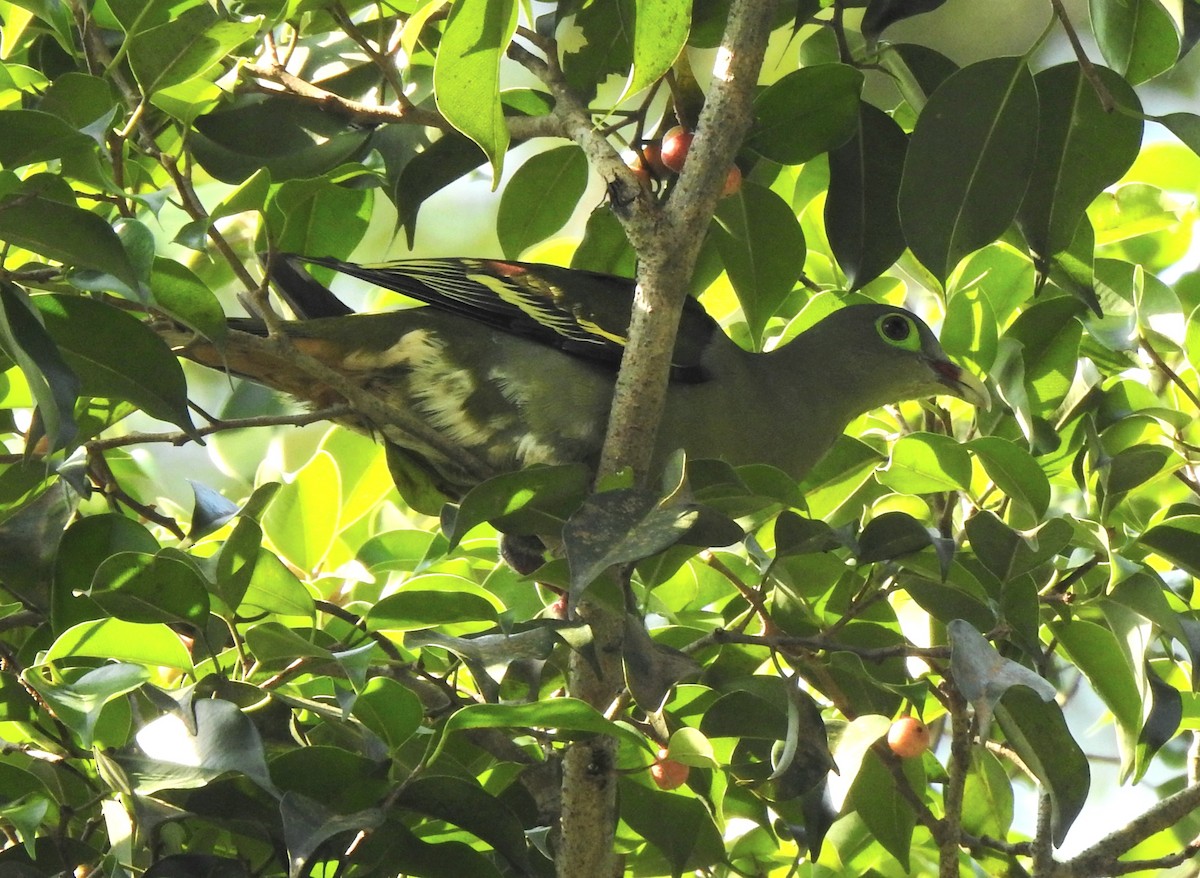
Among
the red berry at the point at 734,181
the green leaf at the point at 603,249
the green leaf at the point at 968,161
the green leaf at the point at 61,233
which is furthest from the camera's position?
the green leaf at the point at 603,249

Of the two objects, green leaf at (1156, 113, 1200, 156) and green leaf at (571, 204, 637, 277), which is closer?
green leaf at (1156, 113, 1200, 156)

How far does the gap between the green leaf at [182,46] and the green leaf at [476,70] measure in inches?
15.7

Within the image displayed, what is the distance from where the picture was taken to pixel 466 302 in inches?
130

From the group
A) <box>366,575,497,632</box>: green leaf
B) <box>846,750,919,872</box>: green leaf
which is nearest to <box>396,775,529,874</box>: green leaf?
<box>366,575,497,632</box>: green leaf

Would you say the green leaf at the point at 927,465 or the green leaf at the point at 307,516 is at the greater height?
the green leaf at the point at 927,465

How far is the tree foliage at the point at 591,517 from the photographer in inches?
74.6

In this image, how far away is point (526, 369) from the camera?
328cm

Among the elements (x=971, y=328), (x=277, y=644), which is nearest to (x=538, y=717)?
(x=277, y=644)

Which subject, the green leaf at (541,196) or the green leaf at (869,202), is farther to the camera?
the green leaf at (541,196)

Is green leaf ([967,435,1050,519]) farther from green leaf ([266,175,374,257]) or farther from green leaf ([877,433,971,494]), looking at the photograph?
green leaf ([266,175,374,257])

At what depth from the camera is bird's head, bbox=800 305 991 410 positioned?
11.9 ft

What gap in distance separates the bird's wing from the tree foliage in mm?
167

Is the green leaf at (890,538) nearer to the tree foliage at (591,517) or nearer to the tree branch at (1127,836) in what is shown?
the tree foliage at (591,517)

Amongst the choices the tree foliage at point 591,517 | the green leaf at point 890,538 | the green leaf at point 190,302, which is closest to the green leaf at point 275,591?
the tree foliage at point 591,517
